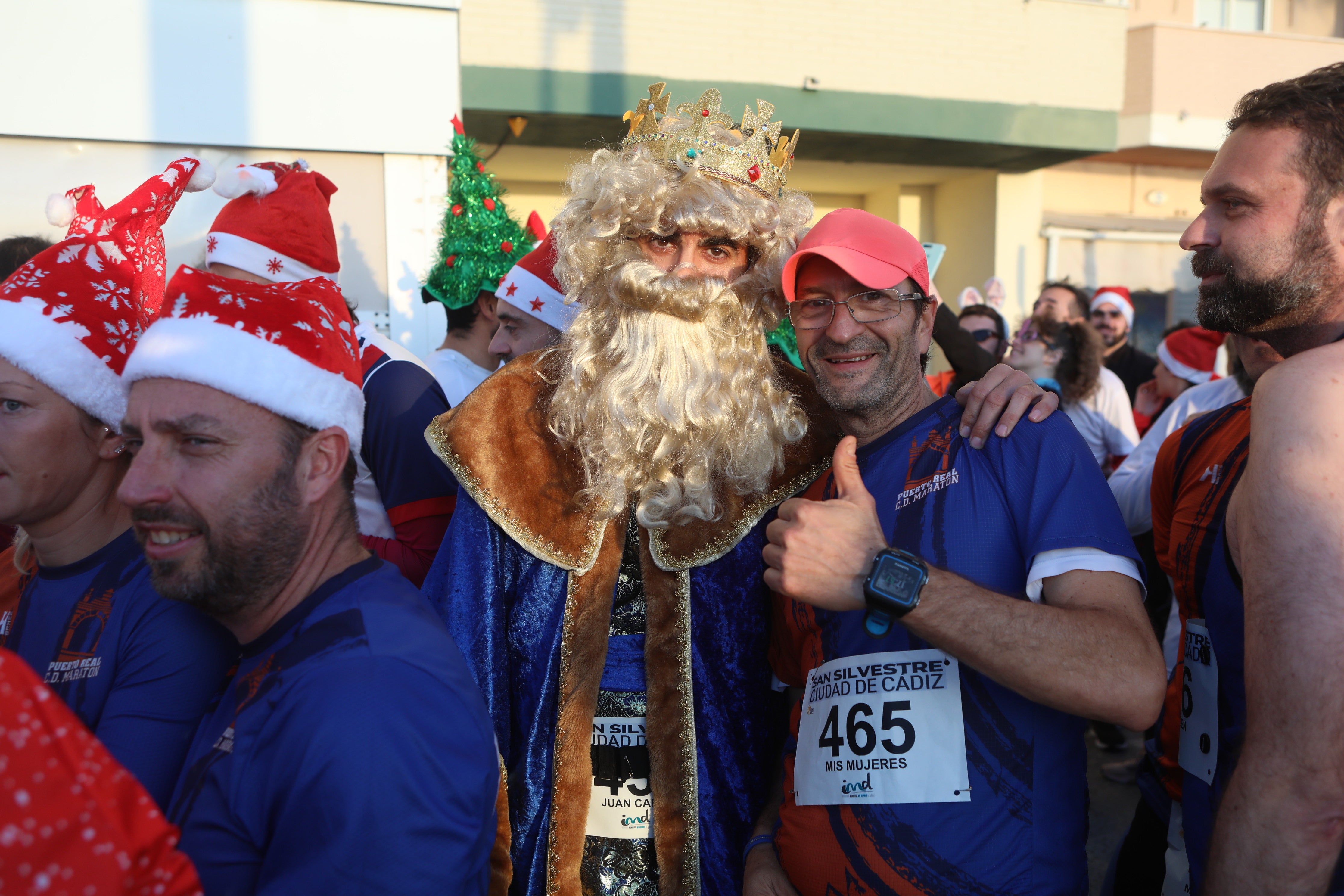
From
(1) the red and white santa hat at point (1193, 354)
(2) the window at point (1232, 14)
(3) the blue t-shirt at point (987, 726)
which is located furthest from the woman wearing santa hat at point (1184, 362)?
(2) the window at point (1232, 14)

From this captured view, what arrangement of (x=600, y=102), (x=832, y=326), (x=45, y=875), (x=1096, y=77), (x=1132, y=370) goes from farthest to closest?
(x=1096, y=77) → (x=600, y=102) → (x=1132, y=370) → (x=832, y=326) → (x=45, y=875)

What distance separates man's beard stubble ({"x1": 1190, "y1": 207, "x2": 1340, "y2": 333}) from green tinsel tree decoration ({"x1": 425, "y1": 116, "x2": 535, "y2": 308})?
330 centimetres

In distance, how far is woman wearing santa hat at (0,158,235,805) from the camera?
1.49m

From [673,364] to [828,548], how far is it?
2.62 feet

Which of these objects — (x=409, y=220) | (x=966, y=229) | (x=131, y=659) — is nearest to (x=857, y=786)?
(x=131, y=659)

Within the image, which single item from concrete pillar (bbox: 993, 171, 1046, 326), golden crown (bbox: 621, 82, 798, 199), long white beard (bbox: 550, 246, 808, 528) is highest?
concrete pillar (bbox: 993, 171, 1046, 326)

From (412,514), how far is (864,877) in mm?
1522

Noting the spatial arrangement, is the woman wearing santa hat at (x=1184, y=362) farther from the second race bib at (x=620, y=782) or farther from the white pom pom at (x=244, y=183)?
the white pom pom at (x=244, y=183)

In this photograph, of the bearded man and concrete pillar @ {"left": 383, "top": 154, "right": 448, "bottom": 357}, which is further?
concrete pillar @ {"left": 383, "top": 154, "right": 448, "bottom": 357}

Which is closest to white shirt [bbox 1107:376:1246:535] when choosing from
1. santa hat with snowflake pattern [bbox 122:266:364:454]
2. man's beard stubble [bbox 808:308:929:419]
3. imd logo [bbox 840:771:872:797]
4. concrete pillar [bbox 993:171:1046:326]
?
man's beard stubble [bbox 808:308:929:419]

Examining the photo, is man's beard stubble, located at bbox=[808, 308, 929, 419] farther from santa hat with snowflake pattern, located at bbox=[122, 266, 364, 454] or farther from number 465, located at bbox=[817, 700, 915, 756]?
santa hat with snowflake pattern, located at bbox=[122, 266, 364, 454]

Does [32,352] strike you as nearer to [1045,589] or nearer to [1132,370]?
[1045,589]

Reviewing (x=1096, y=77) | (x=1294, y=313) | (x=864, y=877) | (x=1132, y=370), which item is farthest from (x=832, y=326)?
(x=1096, y=77)

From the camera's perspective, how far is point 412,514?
2.53m
